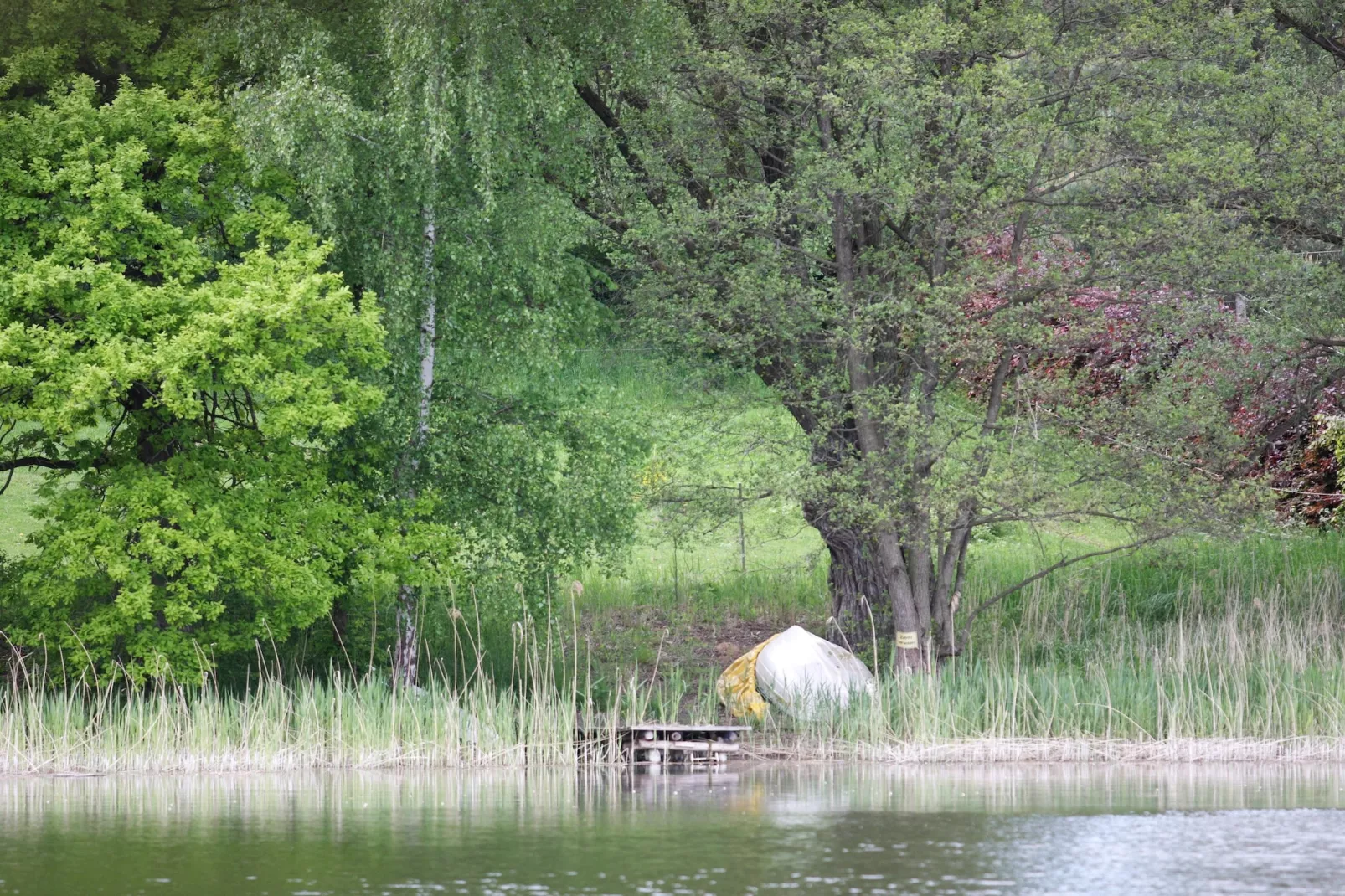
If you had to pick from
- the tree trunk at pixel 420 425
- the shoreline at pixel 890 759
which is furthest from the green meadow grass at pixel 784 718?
the tree trunk at pixel 420 425

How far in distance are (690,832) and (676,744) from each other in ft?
16.2

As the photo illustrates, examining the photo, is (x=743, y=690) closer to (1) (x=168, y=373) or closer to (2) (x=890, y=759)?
(2) (x=890, y=759)

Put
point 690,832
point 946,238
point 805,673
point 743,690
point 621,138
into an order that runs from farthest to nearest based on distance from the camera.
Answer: point 621,138, point 743,690, point 805,673, point 946,238, point 690,832

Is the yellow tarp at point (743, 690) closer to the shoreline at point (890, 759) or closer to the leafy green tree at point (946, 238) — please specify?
the leafy green tree at point (946, 238)

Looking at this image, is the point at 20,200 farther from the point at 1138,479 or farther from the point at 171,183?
the point at 1138,479

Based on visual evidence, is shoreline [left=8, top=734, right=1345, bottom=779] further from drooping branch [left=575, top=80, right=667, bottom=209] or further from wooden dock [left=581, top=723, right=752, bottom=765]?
drooping branch [left=575, top=80, right=667, bottom=209]

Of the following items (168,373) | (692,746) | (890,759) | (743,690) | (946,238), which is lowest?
(890,759)

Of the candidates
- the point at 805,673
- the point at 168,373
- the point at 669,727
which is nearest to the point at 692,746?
the point at 669,727

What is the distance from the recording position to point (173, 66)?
62.8 feet

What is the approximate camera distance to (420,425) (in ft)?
63.6

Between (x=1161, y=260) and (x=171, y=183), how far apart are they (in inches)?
384

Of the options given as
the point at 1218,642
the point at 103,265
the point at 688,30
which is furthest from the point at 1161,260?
the point at 103,265

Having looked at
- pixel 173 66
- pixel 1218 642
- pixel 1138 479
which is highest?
pixel 173 66

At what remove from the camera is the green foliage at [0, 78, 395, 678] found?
56.4 feet
